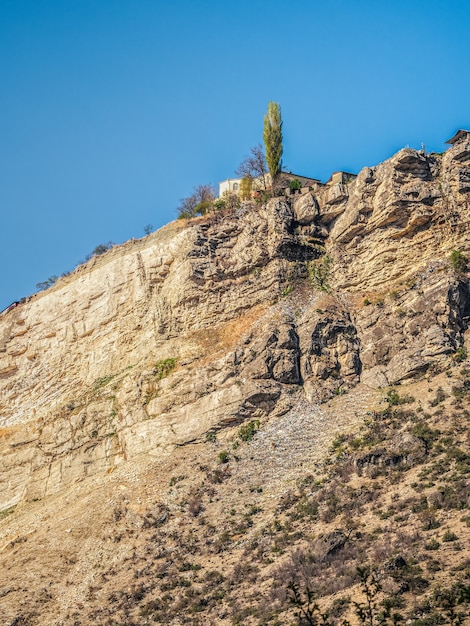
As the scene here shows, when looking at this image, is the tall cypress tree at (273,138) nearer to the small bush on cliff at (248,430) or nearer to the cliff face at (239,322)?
the cliff face at (239,322)

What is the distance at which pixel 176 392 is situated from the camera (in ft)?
149

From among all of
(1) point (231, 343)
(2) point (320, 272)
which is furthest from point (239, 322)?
(2) point (320, 272)

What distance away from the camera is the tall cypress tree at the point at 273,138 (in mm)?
56594

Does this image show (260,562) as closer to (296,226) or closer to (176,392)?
(176,392)

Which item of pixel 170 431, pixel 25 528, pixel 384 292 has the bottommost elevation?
pixel 25 528

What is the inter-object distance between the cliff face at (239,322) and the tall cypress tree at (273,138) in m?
4.26

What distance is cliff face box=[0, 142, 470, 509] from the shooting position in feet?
143

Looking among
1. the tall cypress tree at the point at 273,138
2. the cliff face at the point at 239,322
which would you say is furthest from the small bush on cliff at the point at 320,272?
the tall cypress tree at the point at 273,138

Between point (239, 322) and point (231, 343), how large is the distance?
6.72 feet


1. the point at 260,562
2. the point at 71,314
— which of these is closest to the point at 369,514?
the point at 260,562

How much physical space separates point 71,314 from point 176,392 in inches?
Answer: 522

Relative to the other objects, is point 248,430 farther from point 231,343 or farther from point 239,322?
point 239,322

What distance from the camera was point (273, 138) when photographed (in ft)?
189

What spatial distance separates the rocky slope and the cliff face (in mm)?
87
